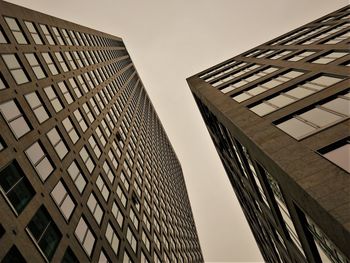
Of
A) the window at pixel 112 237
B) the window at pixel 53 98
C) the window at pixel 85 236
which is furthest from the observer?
the window at pixel 53 98

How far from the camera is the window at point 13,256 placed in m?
12.4

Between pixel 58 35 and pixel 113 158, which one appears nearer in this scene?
pixel 113 158

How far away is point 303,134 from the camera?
15.6 m

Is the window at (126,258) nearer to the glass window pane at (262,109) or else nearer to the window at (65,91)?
the window at (65,91)

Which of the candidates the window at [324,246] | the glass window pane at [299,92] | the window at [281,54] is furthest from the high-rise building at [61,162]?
the window at [281,54]

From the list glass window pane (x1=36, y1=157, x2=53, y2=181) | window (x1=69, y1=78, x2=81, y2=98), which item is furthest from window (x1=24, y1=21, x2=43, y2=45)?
glass window pane (x1=36, y1=157, x2=53, y2=181)

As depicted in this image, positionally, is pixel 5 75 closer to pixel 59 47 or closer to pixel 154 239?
pixel 59 47

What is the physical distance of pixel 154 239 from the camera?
3572 cm

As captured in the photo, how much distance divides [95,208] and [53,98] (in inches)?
351

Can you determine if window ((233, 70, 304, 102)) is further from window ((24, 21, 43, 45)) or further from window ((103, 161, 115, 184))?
window ((24, 21, 43, 45))

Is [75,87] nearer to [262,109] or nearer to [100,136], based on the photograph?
[100,136]

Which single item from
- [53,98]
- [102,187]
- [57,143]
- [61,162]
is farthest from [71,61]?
[61,162]

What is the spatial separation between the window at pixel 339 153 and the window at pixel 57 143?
1586 cm

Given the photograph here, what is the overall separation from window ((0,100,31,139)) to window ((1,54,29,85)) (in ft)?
7.66
